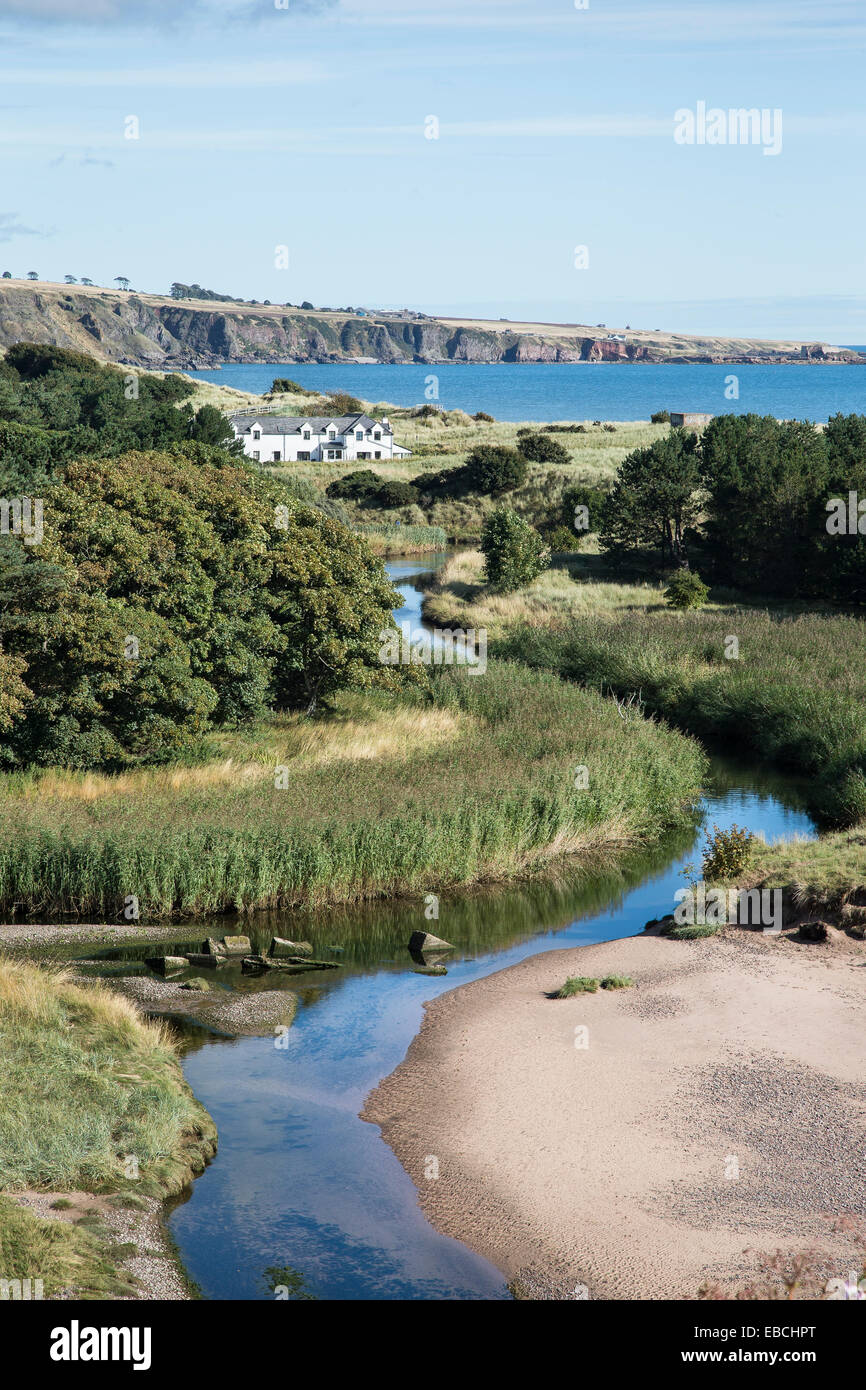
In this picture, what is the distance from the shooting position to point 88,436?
2486 inches

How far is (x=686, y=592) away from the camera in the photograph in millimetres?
55438

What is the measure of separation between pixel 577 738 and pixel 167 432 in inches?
2180

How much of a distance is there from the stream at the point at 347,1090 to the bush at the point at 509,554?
30211 millimetres

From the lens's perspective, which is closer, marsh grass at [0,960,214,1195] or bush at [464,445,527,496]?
marsh grass at [0,960,214,1195]

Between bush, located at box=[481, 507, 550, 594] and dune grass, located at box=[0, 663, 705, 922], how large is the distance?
81.8ft

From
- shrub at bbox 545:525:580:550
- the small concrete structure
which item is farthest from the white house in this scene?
shrub at bbox 545:525:580:550

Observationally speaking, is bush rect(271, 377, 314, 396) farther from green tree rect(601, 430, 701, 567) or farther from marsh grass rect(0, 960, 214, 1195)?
marsh grass rect(0, 960, 214, 1195)

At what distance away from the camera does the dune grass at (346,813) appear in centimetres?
2525

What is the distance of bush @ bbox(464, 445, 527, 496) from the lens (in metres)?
93.8

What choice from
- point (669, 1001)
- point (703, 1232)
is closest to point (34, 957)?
point (669, 1001)

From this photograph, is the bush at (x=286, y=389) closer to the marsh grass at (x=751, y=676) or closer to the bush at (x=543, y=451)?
the bush at (x=543, y=451)

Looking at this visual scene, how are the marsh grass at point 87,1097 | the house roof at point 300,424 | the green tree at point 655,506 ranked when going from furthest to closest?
the house roof at point 300,424
the green tree at point 655,506
the marsh grass at point 87,1097

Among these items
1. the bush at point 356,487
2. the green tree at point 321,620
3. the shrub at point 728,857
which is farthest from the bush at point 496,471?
the shrub at point 728,857

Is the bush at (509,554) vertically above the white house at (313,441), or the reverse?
the white house at (313,441)
